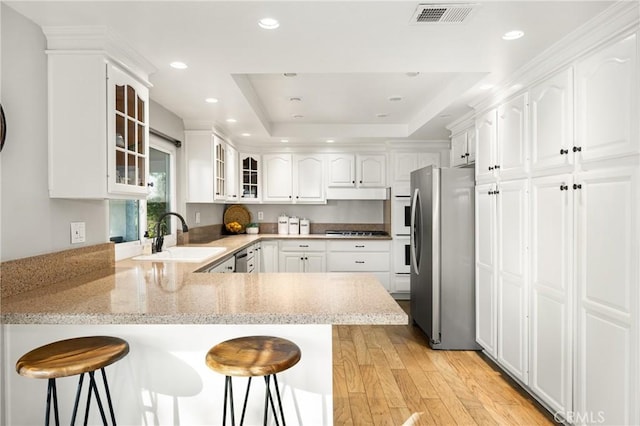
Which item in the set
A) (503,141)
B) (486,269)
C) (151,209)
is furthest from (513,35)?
(151,209)

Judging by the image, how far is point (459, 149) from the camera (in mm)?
4070

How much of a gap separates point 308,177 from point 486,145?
3.03m

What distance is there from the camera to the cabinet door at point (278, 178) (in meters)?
5.82

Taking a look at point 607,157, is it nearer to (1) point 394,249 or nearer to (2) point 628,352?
(2) point 628,352

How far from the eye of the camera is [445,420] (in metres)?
2.36

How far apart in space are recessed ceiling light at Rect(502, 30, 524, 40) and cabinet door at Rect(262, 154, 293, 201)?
13.1ft

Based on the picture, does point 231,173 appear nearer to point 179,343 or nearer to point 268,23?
point 268,23

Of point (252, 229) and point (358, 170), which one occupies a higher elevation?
point (358, 170)

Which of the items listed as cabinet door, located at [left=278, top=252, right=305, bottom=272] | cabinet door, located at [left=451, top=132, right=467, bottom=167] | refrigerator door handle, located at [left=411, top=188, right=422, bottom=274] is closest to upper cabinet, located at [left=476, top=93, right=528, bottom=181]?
cabinet door, located at [left=451, top=132, right=467, bottom=167]

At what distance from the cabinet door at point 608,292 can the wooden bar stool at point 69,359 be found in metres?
2.20

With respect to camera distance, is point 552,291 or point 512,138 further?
point 512,138

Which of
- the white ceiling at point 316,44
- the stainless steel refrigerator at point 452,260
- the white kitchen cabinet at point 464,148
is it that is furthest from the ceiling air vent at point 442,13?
the white kitchen cabinet at point 464,148

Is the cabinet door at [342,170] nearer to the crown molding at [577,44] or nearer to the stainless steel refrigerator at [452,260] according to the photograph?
the stainless steel refrigerator at [452,260]

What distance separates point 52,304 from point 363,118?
13.1 ft
